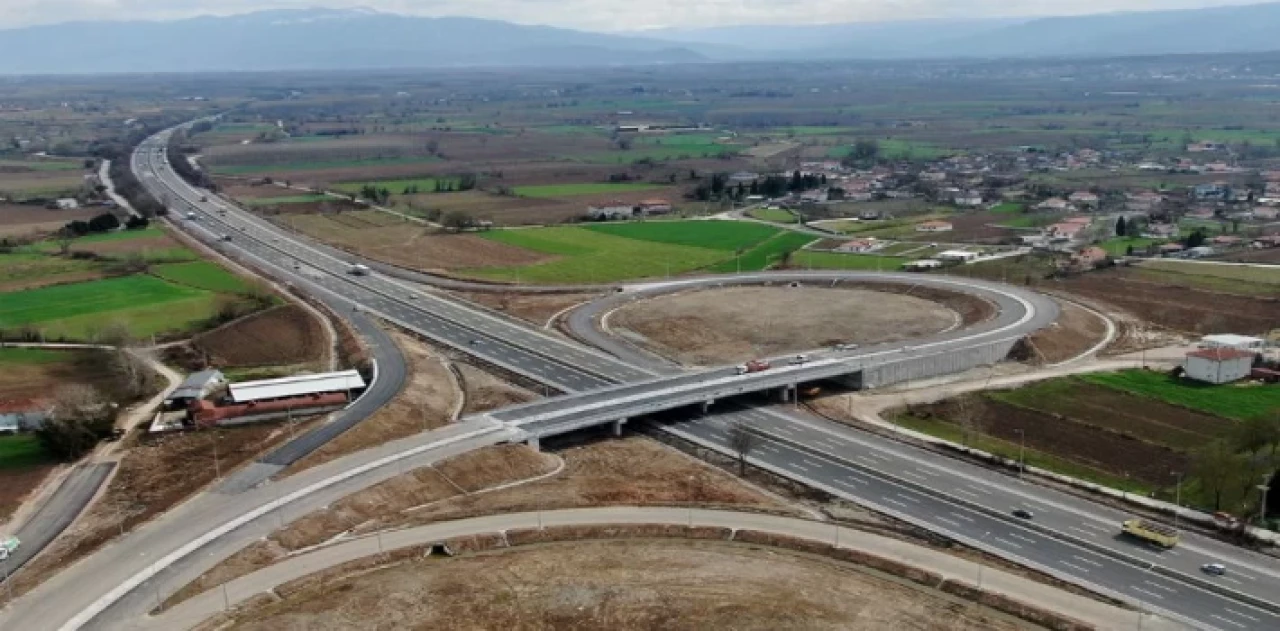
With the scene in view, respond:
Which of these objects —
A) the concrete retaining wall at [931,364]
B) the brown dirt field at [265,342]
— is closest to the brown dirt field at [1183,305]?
the concrete retaining wall at [931,364]

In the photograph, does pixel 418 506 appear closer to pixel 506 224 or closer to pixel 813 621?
pixel 813 621

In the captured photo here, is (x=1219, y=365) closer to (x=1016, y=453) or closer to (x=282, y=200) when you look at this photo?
(x=1016, y=453)

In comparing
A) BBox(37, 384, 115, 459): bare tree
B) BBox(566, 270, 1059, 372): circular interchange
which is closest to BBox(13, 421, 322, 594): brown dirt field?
BBox(37, 384, 115, 459): bare tree

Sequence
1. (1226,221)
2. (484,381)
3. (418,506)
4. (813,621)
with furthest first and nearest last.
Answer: (1226,221) → (484,381) → (418,506) → (813,621)

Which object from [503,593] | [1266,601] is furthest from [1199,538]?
[503,593]

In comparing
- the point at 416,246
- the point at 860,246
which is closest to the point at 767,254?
the point at 860,246

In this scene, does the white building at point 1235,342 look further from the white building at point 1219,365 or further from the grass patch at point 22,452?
the grass patch at point 22,452
